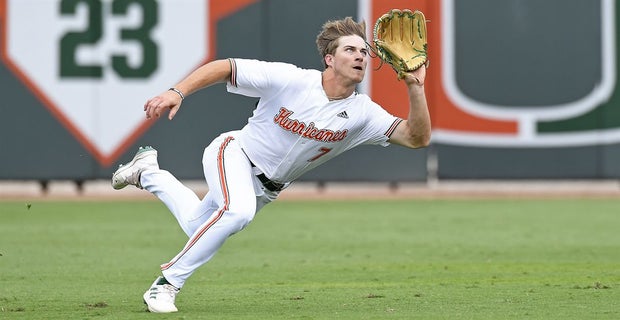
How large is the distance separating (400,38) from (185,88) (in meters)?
1.31

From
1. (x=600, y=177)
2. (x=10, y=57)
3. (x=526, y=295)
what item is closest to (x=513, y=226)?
(x=600, y=177)

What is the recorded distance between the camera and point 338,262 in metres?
10.1

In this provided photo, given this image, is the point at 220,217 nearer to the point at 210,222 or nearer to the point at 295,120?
the point at 210,222

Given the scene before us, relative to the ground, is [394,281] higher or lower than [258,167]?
lower

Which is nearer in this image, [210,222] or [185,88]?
[185,88]

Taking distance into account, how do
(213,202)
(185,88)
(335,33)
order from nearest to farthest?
(185,88)
(335,33)
(213,202)

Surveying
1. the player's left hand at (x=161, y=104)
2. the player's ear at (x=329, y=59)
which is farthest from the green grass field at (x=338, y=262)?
the player's ear at (x=329, y=59)

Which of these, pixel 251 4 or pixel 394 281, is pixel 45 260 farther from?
pixel 251 4

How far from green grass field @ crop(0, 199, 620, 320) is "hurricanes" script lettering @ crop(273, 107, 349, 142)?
3.40 ft

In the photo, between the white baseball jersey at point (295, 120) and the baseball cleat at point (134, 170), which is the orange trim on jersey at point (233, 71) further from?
the baseball cleat at point (134, 170)

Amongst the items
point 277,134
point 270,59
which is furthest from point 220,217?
point 270,59

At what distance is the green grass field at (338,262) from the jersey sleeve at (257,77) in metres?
1.32

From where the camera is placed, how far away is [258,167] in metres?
7.23

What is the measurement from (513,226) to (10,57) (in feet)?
27.1
